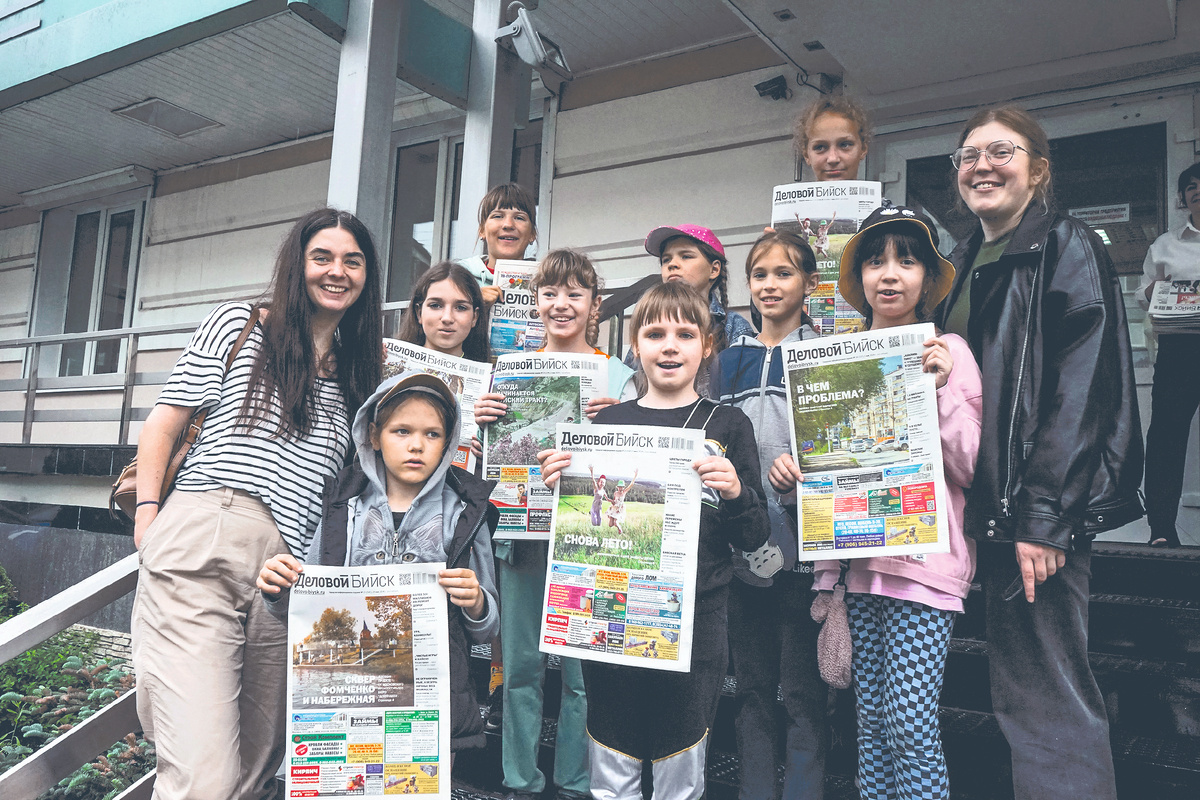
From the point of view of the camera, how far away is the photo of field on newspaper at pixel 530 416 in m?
2.56

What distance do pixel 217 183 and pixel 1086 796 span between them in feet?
32.2

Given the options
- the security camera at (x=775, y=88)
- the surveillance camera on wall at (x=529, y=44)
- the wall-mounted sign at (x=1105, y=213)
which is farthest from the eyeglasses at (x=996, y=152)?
the security camera at (x=775, y=88)

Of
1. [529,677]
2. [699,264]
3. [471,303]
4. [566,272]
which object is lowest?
[529,677]

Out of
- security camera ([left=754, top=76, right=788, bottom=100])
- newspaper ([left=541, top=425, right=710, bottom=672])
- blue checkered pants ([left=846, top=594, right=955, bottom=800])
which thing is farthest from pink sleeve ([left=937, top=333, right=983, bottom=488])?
security camera ([left=754, top=76, right=788, bottom=100])

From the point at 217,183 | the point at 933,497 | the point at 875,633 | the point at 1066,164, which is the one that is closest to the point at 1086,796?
the point at 875,633

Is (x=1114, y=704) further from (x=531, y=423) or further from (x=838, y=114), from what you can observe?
(x=838, y=114)

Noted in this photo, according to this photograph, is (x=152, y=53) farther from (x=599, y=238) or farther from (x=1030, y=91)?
(x=1030, y=91)

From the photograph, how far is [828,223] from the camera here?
288cm

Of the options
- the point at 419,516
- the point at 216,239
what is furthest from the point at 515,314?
the point at 216,239

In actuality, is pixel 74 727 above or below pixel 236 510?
below

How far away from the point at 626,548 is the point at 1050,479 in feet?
3.46

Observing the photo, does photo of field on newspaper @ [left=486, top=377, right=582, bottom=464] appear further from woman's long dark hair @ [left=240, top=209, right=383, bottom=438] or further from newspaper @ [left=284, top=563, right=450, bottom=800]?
newspaper @ [left=284, top=563, right=450, bottom=800]

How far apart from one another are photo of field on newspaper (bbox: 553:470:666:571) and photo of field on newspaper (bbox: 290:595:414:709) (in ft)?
1.45

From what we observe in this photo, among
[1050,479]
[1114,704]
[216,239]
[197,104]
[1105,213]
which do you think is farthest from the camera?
[216,239]
